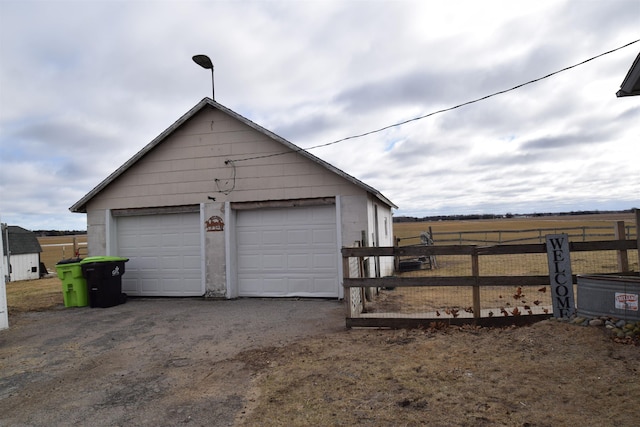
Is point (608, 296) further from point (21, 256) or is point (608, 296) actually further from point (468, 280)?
point (21, 256)

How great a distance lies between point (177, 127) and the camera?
1102 cm

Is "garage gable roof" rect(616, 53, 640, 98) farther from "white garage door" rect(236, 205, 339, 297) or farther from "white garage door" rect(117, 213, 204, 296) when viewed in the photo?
"white garage door" rect(117, 213, 204, 296)

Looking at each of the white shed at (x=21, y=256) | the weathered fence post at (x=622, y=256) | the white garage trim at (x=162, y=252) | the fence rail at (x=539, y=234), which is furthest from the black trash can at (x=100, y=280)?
the fence rail at (x=539, y=234)

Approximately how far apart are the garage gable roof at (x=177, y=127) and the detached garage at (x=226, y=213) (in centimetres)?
3

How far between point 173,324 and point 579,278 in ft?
22.4

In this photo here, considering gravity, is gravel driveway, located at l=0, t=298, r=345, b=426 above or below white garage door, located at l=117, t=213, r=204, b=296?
below

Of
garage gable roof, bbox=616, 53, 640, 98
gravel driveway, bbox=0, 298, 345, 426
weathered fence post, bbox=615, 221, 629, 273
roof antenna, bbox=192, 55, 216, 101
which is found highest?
roof antenna, bbox=192, 55, 216, 101

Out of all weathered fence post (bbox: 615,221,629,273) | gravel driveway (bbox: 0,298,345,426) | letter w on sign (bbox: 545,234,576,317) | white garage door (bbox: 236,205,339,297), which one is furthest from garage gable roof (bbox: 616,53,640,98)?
white garage door (bbox: 236,205,339,297)

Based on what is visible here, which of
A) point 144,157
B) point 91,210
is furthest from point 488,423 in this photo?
point 91,210

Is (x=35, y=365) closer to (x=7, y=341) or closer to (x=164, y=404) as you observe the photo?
(x=7, y=341)

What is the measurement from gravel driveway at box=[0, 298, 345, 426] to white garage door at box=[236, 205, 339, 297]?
52 cm

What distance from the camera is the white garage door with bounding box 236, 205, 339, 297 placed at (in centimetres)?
1017

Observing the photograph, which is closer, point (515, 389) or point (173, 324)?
point (515, 389)

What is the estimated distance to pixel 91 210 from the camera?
11.8 metres
